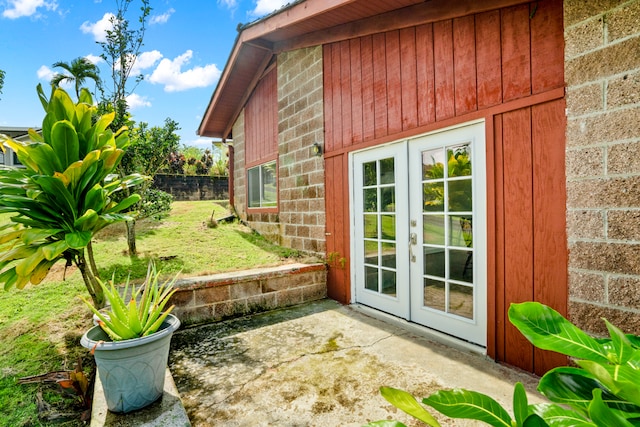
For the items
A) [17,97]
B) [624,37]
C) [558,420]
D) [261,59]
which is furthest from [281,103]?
[17,97]

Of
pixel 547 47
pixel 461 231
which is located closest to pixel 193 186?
pixel 461 231

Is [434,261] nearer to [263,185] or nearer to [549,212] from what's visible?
[549,212]

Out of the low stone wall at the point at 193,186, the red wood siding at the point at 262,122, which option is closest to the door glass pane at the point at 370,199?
the red wood siding at the point at 262,122

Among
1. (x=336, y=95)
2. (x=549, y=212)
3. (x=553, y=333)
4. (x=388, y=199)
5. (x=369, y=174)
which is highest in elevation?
(x=336, y=95)

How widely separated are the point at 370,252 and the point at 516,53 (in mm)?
2523

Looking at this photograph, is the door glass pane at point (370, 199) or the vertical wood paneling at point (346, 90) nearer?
the door glass pane at point (370, 199)

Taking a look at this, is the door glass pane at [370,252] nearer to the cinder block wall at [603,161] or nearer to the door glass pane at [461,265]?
the door glass pane at [461,265]

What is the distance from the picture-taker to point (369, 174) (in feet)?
13.4

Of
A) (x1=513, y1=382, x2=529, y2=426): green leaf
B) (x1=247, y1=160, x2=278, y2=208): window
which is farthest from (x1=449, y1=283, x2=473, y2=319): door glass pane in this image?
(x1=247, y1=160, x2=278, y2=208): window

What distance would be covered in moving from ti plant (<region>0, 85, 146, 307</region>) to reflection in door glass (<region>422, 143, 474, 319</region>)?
2.86 meters

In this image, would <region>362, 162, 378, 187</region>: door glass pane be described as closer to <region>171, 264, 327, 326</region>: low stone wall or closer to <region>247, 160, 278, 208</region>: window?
<region>171, 264, 327, 326</region>: low stone wall

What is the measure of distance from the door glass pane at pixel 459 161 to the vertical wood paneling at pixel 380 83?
2.96ft

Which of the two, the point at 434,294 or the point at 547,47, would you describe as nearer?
the point at 547,47

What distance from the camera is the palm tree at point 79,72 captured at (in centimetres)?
529
